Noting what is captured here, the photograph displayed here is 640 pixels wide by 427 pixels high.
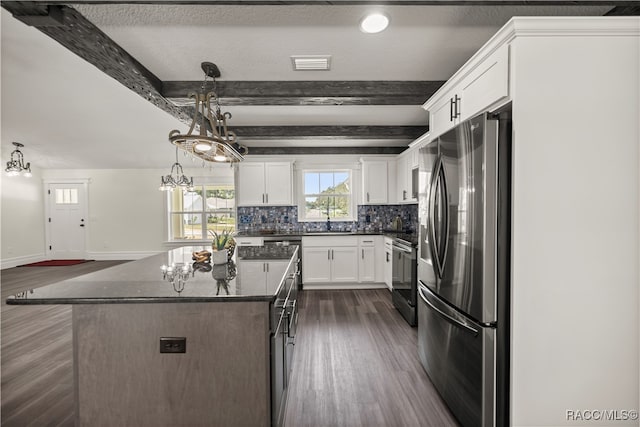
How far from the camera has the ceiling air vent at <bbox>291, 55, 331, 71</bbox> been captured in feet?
7.05

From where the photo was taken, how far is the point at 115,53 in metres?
1.98

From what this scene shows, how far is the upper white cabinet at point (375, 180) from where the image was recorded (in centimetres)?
483

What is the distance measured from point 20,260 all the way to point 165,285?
7859 mm

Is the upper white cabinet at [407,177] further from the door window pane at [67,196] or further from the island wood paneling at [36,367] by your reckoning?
the door window pane at [67,196]

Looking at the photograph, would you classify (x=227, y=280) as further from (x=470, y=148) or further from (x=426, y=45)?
(x=426, y=45)

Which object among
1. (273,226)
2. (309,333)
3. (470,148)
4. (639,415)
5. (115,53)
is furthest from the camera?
(273,226)

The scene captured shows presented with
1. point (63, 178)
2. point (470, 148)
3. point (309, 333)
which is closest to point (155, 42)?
point (470, 148)

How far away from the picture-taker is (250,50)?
206 cm

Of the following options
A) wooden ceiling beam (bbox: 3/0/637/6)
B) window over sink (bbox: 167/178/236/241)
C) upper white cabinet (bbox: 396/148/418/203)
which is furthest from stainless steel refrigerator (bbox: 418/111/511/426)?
window over sink (bbox: 167/178/236/241)

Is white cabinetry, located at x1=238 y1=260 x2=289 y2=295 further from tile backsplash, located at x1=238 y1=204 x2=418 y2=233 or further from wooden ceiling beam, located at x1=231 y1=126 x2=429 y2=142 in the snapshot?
tile backsplash, located at x1=238 y1=204 x2=418 y2=233

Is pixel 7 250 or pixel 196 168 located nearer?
pixel 7 250

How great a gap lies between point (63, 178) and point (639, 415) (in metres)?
9.97

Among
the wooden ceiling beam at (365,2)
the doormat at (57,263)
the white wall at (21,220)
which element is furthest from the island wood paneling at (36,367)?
the white wall at (21,220)

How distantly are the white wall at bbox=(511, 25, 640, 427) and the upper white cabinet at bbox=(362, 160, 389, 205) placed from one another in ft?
11.4
